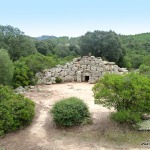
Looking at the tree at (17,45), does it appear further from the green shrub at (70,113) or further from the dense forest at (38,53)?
the green shrub at (70,113)

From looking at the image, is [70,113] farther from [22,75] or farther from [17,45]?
[17,45]

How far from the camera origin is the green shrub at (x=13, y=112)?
675 inches

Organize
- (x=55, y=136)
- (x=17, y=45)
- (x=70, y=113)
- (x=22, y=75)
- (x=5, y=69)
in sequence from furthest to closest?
1. (x=17, y=45)
2. (x=22, y=75)
3. (x=5, y=69)
4. (x=70, y=113)
5. (x=55, y=136)

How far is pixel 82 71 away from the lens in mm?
30625

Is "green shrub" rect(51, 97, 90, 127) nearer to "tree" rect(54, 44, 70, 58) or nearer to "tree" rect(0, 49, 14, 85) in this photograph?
"tree" rect(0, 49, 14, 85)

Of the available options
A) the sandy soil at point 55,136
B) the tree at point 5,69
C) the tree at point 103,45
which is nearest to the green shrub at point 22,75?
the tree at point 5,69

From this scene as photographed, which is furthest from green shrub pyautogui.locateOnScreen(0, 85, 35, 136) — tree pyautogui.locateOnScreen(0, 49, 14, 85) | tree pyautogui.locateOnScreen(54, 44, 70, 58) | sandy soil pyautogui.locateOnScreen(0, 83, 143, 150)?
tree pyautogui.locateOnScreen(54, 44, 70, 58)

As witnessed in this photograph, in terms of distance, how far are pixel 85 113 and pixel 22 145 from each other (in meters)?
4.06

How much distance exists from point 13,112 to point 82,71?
45.0ft

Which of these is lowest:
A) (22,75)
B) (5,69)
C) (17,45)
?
(22,75)

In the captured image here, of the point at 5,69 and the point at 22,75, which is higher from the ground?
the point at 5,69

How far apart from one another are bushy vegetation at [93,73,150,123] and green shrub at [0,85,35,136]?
404cm

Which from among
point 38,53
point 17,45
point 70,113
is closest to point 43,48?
point 17,45

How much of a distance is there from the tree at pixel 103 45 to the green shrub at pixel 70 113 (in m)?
20.3
